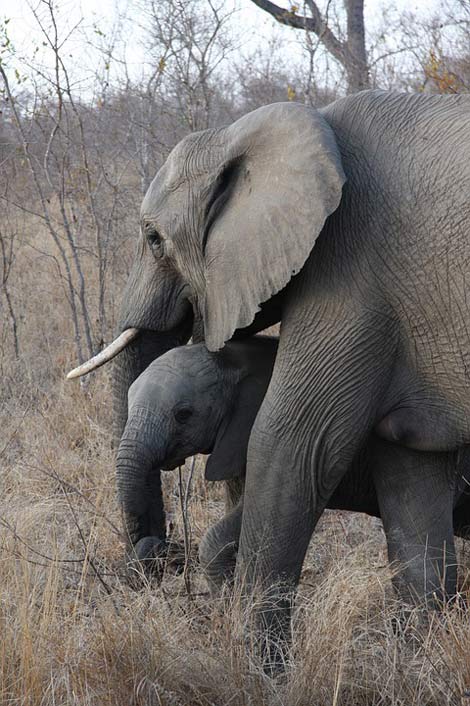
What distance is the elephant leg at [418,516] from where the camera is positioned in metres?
3.70

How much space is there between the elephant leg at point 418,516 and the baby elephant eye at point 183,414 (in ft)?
1.98

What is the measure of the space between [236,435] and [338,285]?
0.73 metres

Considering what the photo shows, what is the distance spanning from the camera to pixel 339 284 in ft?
11.1

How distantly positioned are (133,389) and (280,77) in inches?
284

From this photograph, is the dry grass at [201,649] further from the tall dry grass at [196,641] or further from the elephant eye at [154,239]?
the elephant eye at [154,239]

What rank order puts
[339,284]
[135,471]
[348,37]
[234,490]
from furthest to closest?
[348,37] → [234,490] → [135,471] → [339,284]

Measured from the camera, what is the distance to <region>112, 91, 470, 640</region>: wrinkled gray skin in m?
3.36

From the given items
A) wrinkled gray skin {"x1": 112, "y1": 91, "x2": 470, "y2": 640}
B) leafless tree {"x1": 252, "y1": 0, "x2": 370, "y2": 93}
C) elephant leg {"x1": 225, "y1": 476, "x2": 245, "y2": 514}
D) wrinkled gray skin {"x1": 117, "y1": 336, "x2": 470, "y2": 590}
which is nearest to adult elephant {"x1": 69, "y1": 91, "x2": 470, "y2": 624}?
wrinkled gray skin {"x1": 112, "y1": 91, "x2": 470, "y2": 640}

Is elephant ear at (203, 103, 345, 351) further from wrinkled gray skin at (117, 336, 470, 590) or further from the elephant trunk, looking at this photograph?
the elephant trunk

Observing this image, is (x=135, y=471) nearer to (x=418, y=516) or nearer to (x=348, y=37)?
(x=418, y=516)

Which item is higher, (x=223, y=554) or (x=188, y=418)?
(x=188, y=418)

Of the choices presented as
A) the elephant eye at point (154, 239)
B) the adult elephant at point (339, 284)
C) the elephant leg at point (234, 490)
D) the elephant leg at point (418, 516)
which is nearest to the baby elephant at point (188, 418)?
the elephant leg at point (234, 490)

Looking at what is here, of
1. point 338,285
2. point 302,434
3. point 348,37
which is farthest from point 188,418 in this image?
point 348,37

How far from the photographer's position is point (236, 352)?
154 inches
